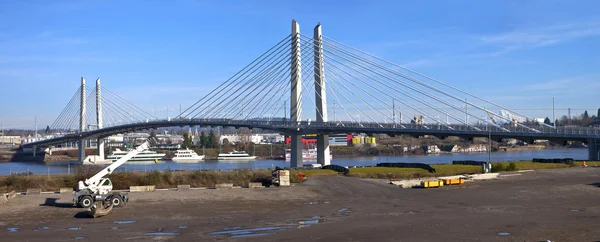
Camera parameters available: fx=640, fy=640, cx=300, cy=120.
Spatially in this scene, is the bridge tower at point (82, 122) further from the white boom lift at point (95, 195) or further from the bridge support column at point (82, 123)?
the white boom lift at point (95, 195)

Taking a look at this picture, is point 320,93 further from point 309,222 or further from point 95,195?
point 309,222

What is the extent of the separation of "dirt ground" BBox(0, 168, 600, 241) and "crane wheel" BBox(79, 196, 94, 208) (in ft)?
1.52

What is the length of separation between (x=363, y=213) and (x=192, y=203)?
7.12m

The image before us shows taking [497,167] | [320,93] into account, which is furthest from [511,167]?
[320,93]

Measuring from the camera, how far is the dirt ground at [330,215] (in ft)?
58.4

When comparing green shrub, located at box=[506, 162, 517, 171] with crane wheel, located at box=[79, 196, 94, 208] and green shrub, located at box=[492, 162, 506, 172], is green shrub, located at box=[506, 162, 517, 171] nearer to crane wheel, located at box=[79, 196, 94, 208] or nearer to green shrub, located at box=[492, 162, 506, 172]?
green shrub, located at box=[492, 162, 506, 172]

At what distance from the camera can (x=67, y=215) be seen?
22.1 meters

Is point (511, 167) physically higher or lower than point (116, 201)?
higher

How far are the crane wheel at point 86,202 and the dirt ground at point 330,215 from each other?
0.46 m

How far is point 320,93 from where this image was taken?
52.6 m

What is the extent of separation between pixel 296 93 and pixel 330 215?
31.7 metres

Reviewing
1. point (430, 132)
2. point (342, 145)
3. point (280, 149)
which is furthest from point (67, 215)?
point (342, 145)

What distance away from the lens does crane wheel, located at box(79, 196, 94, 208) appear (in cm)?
2372

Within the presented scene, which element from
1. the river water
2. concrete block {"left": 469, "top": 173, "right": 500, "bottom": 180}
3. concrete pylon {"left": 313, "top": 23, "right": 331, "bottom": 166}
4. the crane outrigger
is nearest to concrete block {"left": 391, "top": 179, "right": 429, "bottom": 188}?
concrete block {"left": 469, "top": 173, "right": 500, "bottom": 180}
